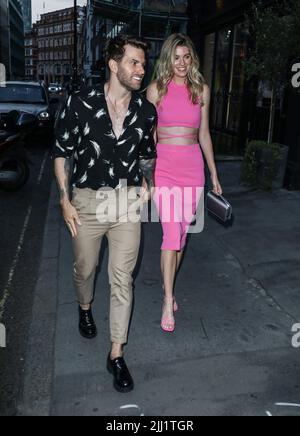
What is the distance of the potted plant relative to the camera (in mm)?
7191

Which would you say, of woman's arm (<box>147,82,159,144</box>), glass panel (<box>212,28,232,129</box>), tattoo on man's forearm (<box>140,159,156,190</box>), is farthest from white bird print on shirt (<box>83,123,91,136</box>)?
glass panel (<box>212,28,232,129</box>)

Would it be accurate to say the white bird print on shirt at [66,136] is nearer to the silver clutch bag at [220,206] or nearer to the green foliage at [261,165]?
the silver clutch bag at [220,206]

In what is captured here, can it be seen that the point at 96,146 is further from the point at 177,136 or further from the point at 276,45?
the point at 276,45

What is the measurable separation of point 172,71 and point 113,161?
915 millimetres

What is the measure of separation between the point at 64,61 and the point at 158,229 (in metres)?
164

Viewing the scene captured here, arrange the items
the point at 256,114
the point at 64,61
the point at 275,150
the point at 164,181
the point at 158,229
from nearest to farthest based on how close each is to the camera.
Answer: the point at 164,181, the point at 158,229, the point at 275,150, the point at 256,114, the point at 64,61

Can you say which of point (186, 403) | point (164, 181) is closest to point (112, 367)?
point (186, 403)

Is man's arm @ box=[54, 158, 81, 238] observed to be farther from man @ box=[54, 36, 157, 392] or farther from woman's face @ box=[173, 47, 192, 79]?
woman's face @ box=[173, 47, 192, 79]

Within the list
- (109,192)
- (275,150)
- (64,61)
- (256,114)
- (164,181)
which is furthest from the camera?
(64,61)

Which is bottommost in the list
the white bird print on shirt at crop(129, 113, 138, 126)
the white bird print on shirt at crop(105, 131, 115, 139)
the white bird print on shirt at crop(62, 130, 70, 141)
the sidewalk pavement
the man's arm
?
the sidewalk pavement

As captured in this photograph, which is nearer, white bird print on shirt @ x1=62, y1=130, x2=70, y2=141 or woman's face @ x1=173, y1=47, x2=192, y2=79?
white bird print on shirt @ x1=62, y1=130, x2=70, y2=141

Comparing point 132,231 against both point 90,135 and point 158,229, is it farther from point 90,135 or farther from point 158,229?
point 158,229

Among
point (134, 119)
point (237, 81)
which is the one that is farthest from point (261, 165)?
point (237, 81)

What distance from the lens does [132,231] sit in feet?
9.67
